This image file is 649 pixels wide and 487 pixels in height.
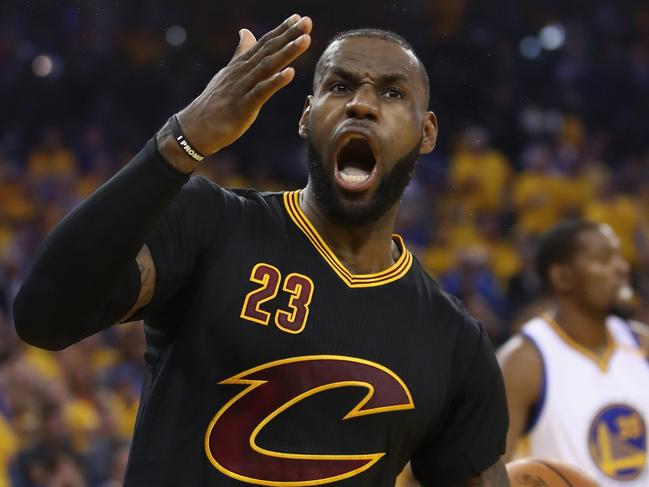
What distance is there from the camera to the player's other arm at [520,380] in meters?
5.06

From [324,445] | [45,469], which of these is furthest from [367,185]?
[45,469]

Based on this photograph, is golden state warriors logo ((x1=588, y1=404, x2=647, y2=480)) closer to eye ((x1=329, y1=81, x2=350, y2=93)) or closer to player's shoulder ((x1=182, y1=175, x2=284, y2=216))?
player's shoulder ((x1=182, y1=175, x2=284, y2=216))

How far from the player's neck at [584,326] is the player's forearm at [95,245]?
3.65 m

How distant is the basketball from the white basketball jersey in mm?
1562

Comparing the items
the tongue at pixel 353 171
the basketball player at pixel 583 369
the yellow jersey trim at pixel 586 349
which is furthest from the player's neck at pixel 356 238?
the yellow jersey trim at pixel 586 349

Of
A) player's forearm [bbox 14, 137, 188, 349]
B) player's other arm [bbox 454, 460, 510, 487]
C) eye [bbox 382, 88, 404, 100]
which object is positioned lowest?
player's other arm [bbox 454, 460, 510, 487]

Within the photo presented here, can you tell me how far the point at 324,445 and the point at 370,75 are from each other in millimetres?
845

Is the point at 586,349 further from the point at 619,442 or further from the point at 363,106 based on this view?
the point at 363,106

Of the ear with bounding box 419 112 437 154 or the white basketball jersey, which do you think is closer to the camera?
the ear with bounding box 419 112 437 154

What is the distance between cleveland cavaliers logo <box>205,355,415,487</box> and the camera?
254 centimetres

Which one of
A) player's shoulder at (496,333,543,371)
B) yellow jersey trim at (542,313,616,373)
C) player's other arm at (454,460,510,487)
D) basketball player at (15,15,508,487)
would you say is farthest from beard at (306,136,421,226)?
yellow jersey trim at (542,313,616,373)

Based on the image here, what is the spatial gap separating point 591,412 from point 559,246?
32.9 inches

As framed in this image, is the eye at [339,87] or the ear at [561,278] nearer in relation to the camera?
the eye at [339,87]

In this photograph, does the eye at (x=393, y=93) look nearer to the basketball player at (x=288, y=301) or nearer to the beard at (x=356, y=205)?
the basketball player at (x=288, y=301)
